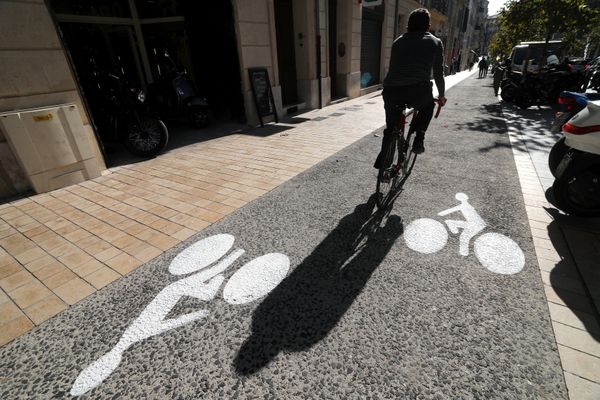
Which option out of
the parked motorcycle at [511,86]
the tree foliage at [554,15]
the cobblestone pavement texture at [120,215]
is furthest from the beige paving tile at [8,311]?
the tree foliage at [554,15]

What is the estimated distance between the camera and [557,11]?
33.5 ft

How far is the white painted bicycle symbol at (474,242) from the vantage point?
2.52 meters

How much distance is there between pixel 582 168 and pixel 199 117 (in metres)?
7.57

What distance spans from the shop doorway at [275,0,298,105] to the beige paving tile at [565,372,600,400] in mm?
10033

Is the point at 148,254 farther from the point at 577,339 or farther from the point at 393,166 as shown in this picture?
the point at 577,339

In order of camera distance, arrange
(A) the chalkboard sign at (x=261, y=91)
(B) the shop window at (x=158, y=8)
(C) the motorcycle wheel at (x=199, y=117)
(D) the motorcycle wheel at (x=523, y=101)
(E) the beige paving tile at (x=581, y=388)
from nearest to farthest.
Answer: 1. (E) the beige paving tile at (x=581, y=388)
2. (C) the motorcycle wheel at (x=199, y=117)
3. (A) the chalkboard sign at (x=261, y=91)
4. (B) the shop window at (x=158, y=8)
5. (D) the motorcycle wheel at (x=523, y=101)

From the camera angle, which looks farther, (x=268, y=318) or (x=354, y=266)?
(x=354, y=266)

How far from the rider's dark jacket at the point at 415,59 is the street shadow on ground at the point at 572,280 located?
1970mm

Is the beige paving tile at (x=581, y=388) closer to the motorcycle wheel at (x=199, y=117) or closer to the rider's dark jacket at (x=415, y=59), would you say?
the rider's dark jacket at (x=415, y=59)

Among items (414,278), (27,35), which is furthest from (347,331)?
(27,35)

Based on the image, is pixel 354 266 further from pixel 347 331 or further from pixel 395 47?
pixel 395 47

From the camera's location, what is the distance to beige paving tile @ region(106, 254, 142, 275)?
2610 mm

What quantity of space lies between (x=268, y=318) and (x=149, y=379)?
2.47 feet

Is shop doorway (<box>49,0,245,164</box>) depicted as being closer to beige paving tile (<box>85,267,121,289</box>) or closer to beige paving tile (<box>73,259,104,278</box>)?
beige paving tile (<box>73,259,104,278</box>)
